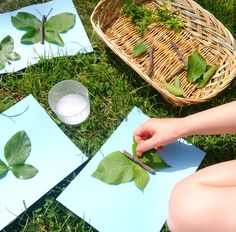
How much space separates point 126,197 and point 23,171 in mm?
298

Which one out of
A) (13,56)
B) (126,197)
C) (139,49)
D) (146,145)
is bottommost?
(126,197)

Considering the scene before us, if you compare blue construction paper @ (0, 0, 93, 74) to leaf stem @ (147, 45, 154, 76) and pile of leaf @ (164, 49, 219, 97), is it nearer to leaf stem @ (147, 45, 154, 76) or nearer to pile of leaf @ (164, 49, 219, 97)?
leaf stem @ (147, 45, 154, 76)

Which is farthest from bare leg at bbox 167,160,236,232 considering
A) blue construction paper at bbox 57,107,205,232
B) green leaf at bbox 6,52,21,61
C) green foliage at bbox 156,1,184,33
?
green leaf at bbox 6,52,21,61

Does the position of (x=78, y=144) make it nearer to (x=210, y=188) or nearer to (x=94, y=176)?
(x=94, y=176)

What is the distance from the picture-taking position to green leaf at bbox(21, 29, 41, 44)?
4.84 feet

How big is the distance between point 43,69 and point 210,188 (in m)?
0.66

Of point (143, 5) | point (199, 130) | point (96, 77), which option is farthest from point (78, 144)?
point (143, 5)

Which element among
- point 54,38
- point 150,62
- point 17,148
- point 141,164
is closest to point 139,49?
point 150,62

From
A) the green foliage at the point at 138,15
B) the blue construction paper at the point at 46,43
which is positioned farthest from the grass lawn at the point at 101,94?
the green foliage at the point at 138,15

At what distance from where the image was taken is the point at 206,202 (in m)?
1.07

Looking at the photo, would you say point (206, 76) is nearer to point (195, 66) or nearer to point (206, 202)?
point (195, 66)

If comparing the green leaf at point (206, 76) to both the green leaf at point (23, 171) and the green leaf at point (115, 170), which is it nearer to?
the green leaf at point (115, 170)

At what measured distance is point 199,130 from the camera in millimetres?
1248

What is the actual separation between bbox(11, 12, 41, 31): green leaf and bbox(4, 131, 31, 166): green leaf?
0.37m
